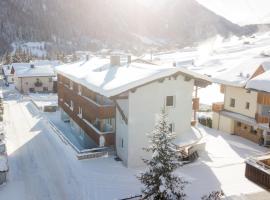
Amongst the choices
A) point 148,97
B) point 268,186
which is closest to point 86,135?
point 148,97

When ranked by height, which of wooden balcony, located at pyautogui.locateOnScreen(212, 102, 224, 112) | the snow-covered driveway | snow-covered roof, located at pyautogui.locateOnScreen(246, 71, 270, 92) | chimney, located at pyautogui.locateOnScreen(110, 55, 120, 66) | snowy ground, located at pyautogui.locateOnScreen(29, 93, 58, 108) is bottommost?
the snow-covered driveway

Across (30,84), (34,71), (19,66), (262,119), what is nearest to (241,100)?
(262,119)

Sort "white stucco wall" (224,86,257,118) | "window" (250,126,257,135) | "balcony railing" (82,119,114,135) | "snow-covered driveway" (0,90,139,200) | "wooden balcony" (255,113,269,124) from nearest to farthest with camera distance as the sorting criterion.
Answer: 1. "snow-covered driveway" (0,90,139,200)
2. "balcony railing" (82,119,114,135)
3. "wooden balcony" (255,113,269,124)
4. "white stucco wall" (224,86,257,118)
5. "window" (250,126,257,135)

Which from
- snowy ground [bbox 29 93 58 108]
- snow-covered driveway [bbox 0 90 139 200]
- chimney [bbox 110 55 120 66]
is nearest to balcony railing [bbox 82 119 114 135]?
snow-covered driveway [bbox 0 90 139 200]

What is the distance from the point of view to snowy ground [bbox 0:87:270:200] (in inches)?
859

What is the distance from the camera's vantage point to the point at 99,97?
28594 millimetres

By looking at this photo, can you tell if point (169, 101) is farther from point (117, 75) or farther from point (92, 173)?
point (92, 173)

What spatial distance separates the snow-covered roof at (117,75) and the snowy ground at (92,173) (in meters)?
5.66

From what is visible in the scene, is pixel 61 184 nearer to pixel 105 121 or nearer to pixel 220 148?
pixel 105 121

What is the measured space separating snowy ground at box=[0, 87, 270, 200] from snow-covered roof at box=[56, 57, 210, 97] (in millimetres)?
5663

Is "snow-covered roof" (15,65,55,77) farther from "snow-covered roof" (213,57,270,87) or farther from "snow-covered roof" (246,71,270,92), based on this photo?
"snow-covered roof" (246,71,270,92)

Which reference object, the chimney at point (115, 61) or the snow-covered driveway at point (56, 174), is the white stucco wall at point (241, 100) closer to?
the chimney at point (115, 61)

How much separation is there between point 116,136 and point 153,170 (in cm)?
1075

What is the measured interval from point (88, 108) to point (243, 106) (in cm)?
1510
